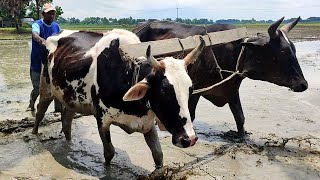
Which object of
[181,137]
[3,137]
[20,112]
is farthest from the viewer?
[20,112]

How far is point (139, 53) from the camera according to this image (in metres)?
4.34

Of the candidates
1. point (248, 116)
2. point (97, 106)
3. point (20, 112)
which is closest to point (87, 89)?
point (97, 106)

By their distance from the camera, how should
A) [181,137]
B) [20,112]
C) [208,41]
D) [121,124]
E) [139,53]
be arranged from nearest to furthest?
[181,137] < [139,53] < [121,124] < [208,41] < [20,112]

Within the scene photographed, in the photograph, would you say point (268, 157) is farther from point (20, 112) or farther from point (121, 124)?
point (20, 112)

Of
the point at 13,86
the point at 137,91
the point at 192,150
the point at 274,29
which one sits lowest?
the point at 13,86

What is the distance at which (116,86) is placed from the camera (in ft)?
14.6

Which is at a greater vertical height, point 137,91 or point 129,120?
point 137,91

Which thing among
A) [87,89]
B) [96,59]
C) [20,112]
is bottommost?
→ [20,112]

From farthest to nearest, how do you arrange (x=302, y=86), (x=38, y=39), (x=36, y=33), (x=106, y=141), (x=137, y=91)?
(x=36, y=33)
(x=38, y=39)
(x=302, y=86)
(x=106, y=141)
(x=137, y=91)

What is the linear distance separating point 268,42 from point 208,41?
0.96 metres

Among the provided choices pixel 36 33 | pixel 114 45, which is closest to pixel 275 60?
pixel 114 45

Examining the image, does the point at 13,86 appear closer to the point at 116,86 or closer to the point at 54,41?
the point at 54,41

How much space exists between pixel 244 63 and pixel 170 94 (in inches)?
106

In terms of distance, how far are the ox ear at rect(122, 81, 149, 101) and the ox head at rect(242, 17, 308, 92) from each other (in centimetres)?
255
